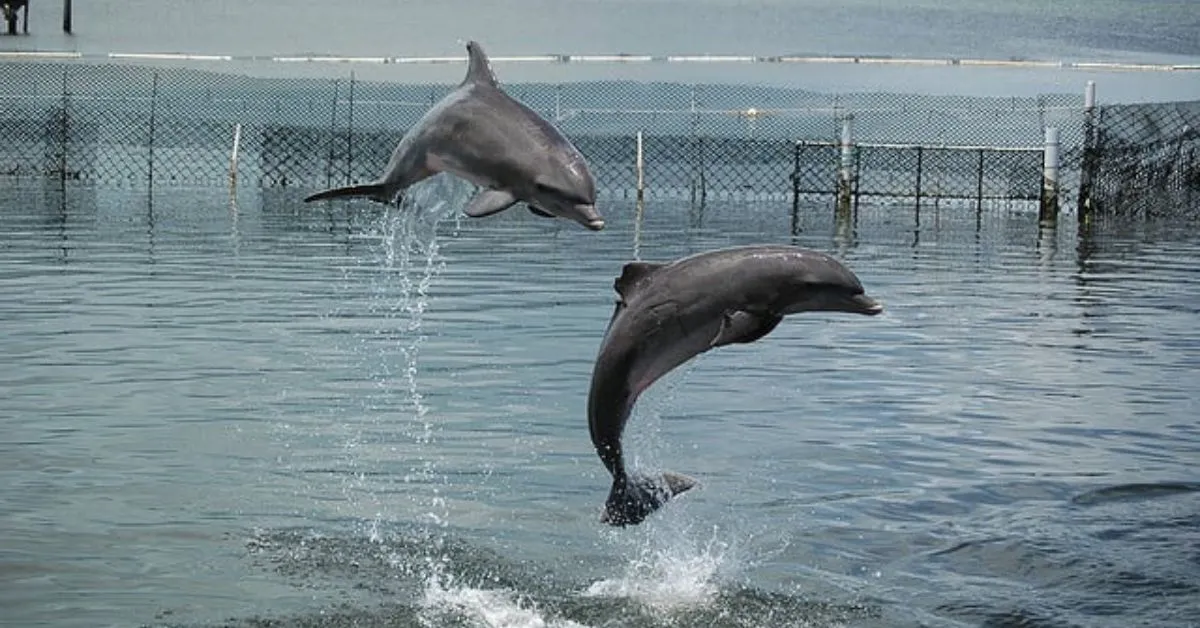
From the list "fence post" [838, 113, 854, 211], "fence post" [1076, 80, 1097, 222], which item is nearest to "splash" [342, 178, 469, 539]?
"fence post" [838, 113, 854, 211]

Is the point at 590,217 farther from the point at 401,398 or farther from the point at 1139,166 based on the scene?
the point at 1139,166

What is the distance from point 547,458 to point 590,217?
534 centimetres

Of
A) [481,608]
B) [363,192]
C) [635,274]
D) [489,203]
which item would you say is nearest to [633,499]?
[635,274]

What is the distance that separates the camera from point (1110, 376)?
16.7 meters

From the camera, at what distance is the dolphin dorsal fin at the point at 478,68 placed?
8945mm

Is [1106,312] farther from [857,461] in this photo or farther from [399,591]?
[399,591]

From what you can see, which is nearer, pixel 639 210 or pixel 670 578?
pixel 670 578

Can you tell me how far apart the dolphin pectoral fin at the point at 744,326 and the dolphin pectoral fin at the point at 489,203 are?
87 centimetres

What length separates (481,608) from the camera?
32.6 ft

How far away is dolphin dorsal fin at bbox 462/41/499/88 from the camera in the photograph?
8.95m

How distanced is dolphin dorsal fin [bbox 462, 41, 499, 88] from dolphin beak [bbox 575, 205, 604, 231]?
39.6 inches

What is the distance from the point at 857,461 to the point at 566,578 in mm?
3248

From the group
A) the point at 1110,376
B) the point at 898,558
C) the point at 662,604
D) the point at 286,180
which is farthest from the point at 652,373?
the point at 286,180

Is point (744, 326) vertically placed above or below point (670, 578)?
above
